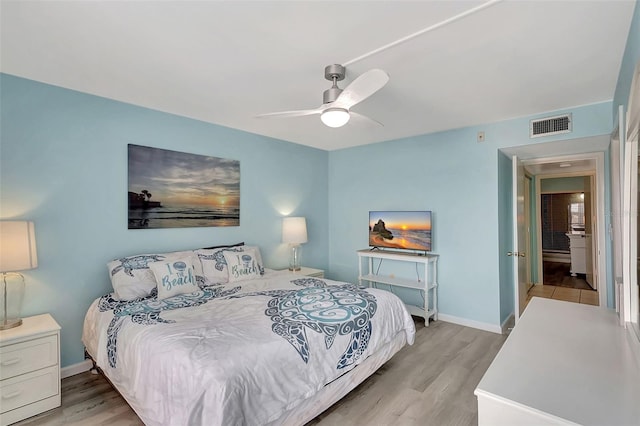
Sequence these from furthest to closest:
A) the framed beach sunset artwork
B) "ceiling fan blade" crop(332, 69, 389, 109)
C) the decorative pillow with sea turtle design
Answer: the framed beach sunset artwork → the decorative pillow with sea turtle design → "ceiling fan blade" crop(332, 69, 389, 109)

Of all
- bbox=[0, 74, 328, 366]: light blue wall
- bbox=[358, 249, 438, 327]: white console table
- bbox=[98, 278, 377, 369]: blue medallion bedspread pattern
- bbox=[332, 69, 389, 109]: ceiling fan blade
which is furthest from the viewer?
bbox=[358, 249, 438, 327]: white console table

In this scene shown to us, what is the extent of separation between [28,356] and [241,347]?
1.66 m

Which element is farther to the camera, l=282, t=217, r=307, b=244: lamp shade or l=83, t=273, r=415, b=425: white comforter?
l=282, t=217, r=307, b=244: lamp shade

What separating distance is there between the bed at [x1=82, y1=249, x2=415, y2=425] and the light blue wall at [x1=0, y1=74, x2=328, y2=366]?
29 cm

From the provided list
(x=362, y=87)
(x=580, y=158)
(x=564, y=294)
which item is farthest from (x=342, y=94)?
(x=564, y=294)

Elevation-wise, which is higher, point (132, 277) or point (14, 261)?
point (14, 261)

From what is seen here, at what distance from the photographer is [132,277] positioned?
8.86 feet

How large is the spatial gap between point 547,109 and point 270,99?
9.21ft

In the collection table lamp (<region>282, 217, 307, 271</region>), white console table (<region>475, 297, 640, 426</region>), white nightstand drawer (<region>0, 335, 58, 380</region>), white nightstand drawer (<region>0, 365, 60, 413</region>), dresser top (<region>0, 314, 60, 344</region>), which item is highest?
table lamp (<region>282, 217, 307, 271</region>)

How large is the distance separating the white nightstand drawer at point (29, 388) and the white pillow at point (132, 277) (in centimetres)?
65

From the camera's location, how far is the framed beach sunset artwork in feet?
10.2

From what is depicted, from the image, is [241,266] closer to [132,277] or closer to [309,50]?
[132,277]

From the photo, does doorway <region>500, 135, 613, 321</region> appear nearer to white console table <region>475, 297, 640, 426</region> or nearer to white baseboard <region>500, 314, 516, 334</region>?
white baseboard <region>500, 314, 516, 334</region>

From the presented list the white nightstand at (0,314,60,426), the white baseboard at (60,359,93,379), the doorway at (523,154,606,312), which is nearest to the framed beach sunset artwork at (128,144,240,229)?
the white nightstand at (0,314,60,426)
